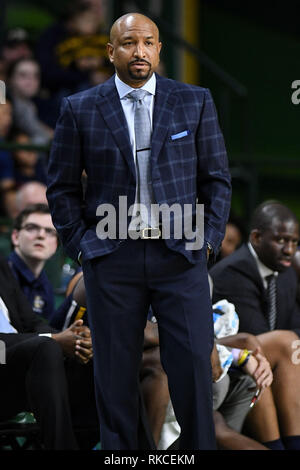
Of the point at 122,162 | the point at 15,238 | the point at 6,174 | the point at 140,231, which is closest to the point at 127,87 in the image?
the point at 122,162

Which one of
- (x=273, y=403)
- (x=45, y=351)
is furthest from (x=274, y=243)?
(x=45, y=351)

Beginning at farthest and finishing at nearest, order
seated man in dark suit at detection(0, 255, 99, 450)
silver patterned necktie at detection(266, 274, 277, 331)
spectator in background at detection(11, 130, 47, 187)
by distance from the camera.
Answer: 1. spectator in background at detection(11, 130, 47, 187)
2. silver patterned necktie at detection(266, 274, 277, 331)
3. seated man in dark suit at detection(0, 255, 99, 450)

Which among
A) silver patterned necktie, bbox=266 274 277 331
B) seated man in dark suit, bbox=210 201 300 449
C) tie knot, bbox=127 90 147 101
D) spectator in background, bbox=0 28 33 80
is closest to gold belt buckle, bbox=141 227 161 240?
tie knot, bbox=127 90 147 101

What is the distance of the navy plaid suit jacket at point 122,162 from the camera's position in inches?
119

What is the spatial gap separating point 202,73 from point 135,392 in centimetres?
649

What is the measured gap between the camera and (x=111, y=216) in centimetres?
304

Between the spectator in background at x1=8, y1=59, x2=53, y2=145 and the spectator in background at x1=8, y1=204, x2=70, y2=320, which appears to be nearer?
the spectator in background at x1=8, y1=204, x2=70, y2=320

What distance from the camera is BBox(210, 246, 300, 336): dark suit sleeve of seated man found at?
14.4ft

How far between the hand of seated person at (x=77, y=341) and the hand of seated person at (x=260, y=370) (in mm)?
667

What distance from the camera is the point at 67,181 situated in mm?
3115

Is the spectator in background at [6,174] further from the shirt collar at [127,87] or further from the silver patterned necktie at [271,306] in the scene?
the shirt collar at [127,87]

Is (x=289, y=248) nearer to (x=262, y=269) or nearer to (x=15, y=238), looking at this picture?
(x=262, y=269)

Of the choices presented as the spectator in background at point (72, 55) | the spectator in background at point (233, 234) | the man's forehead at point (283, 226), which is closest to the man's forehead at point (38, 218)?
the man's forehead at point (283, 226)

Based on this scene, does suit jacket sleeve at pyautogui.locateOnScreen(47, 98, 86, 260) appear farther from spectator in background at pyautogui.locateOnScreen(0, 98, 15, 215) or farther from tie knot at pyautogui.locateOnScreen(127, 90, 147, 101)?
spectator in background at pyautogui.locateOnScreen(0, 98, 15, 215)
